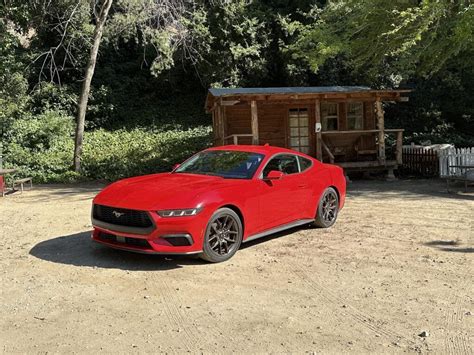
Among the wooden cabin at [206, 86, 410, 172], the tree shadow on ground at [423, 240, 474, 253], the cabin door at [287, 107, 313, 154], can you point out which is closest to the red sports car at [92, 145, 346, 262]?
the tree shadow on ground at [423, 240, 474, 253]

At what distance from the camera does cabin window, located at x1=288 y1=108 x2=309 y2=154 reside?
18.5 metres

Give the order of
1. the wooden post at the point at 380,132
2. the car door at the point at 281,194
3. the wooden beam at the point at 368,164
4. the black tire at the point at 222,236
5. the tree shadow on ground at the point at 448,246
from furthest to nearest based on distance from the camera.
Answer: the wooden post at the point at 380,132
the wooden beam at the point at 368,164
the car door at the point at 281,194
the tree shadow on ground at the point at 448,246
the black tire at the point at 222,236

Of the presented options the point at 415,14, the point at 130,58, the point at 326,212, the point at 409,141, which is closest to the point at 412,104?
the point at 409,141

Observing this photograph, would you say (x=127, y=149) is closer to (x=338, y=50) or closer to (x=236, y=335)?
(x=338, y=50)

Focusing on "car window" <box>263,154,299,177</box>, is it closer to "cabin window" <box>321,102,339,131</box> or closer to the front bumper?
the front bumper

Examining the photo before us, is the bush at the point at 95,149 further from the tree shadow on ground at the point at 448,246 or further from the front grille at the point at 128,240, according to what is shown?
the tree shadow on ground at the point at 448,246

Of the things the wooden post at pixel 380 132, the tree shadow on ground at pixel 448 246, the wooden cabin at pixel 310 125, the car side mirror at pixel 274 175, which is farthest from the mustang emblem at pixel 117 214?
the wooden post at pixel 380 132

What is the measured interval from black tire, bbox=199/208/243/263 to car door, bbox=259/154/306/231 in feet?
1.82

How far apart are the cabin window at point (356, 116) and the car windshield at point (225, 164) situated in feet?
39.6

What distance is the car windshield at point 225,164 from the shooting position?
6832mm

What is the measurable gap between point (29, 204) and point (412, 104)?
2198cm

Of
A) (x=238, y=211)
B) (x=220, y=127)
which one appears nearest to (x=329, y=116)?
(x=220, y=127)

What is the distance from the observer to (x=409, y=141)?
24156mm

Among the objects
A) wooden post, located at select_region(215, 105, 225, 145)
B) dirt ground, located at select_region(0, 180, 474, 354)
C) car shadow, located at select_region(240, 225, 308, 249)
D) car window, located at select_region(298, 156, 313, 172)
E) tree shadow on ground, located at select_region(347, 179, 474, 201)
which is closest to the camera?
dirt ground, located at select_region(0, 180, 474, 354)
